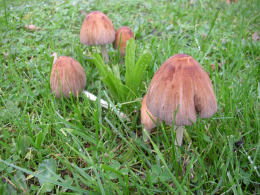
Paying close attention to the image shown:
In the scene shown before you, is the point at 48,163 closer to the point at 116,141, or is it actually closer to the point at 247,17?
the point at 116,141

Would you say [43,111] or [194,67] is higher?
[194,67]

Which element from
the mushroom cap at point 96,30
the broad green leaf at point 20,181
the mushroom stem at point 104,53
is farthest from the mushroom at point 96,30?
the broad green leaf at point 20,181

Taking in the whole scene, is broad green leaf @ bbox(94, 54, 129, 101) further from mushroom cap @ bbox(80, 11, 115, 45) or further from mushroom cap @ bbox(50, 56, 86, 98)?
mushroom cap @ bbox(80, 11, 115, 45)

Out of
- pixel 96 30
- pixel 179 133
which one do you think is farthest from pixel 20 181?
pixel 96 30

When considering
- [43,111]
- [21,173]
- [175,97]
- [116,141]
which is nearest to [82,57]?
[43,111]

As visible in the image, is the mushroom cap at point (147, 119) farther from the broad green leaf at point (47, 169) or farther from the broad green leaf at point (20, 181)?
the broad green leaf at point (20, 181)

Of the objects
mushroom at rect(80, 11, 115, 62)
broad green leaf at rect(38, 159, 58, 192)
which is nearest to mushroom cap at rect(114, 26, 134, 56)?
mushroom at rect(80, 11, 115, 62)

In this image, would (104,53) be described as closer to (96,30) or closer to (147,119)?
(96,30)
